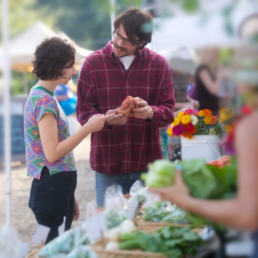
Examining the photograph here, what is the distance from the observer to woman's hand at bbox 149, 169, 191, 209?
1070 millimetres

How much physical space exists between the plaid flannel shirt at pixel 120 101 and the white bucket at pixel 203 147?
1.01 metres

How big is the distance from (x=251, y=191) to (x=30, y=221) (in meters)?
3.83

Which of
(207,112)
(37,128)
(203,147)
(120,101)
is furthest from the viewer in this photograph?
(207,112)

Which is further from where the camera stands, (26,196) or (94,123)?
(26,196)

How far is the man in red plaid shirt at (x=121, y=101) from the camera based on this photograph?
2295 mm

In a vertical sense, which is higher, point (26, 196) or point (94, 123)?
point (94, 123)

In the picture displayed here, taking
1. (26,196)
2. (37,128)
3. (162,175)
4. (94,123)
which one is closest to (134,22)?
(94,123)

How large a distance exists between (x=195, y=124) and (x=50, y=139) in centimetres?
185

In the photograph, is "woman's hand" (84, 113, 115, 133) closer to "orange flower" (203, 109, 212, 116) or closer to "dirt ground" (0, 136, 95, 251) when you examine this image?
"dirt ground" (0, 136, 95, 251)

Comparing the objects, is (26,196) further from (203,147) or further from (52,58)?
(52,58)

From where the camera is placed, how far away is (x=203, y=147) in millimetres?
3258

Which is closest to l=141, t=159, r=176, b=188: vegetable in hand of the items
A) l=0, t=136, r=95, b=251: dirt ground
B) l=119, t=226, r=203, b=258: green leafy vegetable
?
l=119, t=226, r=203, b=258: green leafy vegetable

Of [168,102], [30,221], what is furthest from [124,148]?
[30,221]

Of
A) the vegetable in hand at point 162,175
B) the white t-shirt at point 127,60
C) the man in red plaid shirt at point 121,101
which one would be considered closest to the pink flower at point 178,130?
the man in red plaid shirt at point 121,101
